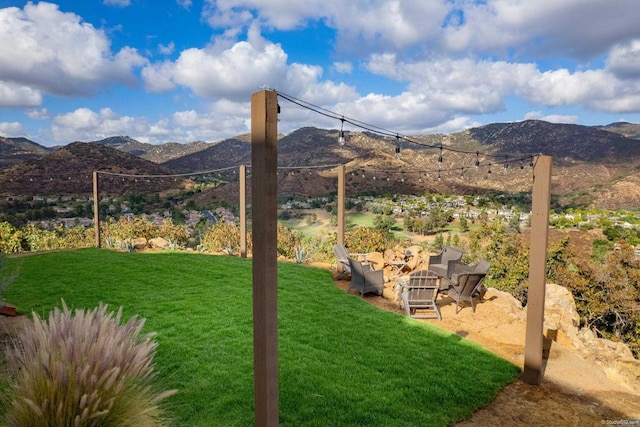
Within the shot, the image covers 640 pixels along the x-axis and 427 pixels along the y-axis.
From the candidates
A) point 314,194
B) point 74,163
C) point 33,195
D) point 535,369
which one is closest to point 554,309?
point 535,369

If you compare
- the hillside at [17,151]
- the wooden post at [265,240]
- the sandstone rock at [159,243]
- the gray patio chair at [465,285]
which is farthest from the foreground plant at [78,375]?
the hillside at [17,151]

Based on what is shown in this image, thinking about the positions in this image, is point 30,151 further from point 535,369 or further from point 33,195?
point 535,369

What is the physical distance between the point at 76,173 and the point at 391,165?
2206 cm

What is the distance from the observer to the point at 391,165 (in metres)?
27.2

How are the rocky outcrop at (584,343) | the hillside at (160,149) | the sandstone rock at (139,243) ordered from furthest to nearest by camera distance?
the hillside at (160,149), the sandstone rock at (139,243), the rocky outcrop at (584,343)

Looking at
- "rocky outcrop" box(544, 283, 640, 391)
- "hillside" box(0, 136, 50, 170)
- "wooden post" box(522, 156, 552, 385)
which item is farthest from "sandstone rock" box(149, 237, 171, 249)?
"hillside" box(0, 136, 50, 170)

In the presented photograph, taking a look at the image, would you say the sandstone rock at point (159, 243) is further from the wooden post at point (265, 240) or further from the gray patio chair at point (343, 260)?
→ the wooden post at point (265, 240)

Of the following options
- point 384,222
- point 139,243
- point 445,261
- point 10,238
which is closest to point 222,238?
point 139,243

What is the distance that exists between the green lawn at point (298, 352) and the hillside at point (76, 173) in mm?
19945

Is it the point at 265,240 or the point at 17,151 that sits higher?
the point at 17,151

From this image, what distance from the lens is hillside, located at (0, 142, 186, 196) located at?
2383cm

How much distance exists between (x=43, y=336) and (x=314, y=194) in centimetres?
2416

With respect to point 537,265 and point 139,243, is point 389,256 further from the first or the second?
point 139,243

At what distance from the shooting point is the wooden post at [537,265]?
3734mm
